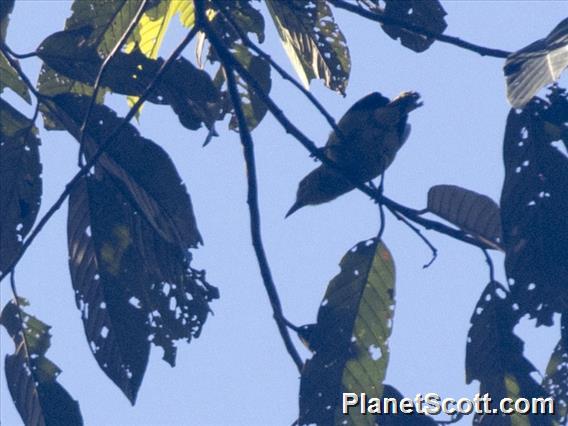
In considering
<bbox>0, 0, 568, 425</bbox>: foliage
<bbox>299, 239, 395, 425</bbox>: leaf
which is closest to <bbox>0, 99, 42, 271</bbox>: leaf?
<bbox>0, 0, 568, 425</bbox>: foliage

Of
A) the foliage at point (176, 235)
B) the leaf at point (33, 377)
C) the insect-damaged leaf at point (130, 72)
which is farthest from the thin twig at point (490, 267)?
the leaf at point (33, 377)

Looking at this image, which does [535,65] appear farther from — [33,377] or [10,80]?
[33,377]

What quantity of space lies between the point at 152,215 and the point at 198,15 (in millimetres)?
347

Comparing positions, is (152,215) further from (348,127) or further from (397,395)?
(348,127)

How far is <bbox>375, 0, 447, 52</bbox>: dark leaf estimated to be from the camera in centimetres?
206

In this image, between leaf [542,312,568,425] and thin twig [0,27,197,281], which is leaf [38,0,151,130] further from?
leaf [542,312,568,425]

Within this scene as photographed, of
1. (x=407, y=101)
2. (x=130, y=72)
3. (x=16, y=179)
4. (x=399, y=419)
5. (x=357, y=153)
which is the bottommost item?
(x=399, y=419)

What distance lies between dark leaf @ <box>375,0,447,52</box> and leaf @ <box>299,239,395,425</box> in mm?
404

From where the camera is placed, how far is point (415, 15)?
6.93 feet

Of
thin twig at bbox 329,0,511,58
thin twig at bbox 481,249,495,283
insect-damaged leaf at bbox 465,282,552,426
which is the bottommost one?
insect-damaged leaf at bbox 465,282,552,426

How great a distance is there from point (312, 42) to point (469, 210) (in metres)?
0.50

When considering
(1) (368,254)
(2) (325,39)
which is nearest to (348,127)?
(2) (325,39)

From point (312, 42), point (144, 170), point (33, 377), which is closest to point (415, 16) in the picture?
point (312, 42)

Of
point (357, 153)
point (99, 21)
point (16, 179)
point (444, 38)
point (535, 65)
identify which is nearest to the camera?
point (535, 65)
